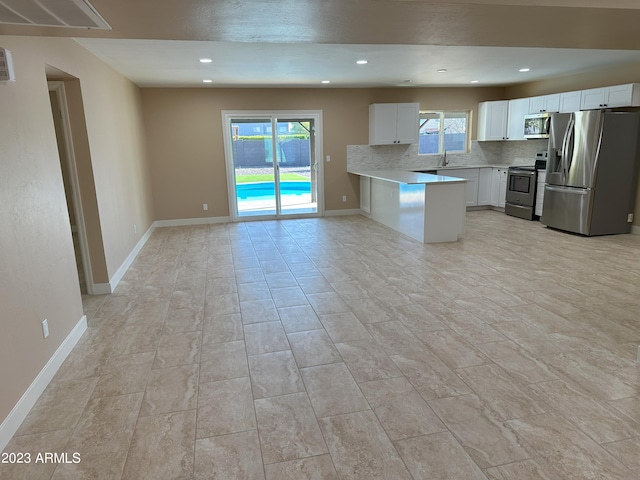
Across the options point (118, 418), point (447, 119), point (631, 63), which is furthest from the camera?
point (447, 119)

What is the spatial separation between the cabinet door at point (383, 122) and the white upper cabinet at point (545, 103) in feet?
7.94

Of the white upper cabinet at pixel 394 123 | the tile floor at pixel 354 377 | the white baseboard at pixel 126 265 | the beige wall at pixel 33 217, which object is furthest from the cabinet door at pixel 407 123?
the beige wall at pixel 33 217

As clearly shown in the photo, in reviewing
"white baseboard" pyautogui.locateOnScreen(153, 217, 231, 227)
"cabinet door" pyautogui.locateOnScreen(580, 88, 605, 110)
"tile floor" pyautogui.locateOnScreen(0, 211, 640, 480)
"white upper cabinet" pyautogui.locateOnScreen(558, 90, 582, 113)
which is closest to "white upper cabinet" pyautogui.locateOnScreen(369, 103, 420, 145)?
"white upper cabinet" pyautogui.locateOnScreen(558, 90, 582, 113)

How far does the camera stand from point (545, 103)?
713 centimetres

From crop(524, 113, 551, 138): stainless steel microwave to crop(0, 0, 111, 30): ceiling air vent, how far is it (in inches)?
279

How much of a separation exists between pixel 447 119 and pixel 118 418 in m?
8.24

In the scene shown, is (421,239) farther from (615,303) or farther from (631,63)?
(631,63)

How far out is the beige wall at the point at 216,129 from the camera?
739 centimetres

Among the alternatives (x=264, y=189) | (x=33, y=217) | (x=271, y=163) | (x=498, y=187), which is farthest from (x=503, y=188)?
(x=33, y=217)

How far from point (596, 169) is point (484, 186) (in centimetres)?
260

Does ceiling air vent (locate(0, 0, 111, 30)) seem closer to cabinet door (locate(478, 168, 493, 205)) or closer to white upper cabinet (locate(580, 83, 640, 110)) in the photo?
white upper cabinet (locate(580, 83, 640, 110))

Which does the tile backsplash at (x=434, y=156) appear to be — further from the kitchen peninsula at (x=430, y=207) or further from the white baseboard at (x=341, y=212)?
the kitchen peninsula at (x=430, y=207)

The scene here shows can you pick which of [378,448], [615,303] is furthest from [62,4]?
[615,303]

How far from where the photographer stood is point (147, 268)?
5.06 m
